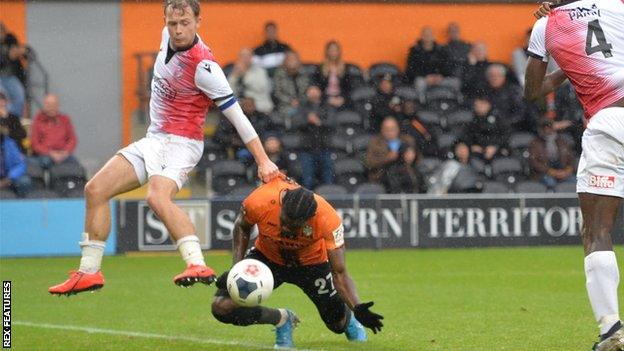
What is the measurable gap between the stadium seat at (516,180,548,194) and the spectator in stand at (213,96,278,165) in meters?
4.16

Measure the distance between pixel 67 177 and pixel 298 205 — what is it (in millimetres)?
11916

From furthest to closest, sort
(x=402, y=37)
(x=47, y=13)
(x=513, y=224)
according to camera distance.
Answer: (x=402, y=37) → (x=47, y=13) → (x=513, y=224)

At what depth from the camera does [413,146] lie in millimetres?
21844

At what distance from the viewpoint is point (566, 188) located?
22.0 metres

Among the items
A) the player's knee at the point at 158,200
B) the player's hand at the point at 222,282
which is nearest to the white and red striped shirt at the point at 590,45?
the player's hand at the point at 222,282

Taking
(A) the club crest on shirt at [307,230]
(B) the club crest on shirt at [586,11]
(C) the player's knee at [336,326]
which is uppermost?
(B) the club crest on shirt at [586,11]

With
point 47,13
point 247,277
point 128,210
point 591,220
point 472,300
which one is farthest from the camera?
point 47,13

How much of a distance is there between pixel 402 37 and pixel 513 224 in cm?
629

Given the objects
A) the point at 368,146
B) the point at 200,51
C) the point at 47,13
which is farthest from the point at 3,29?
the point at 200,51

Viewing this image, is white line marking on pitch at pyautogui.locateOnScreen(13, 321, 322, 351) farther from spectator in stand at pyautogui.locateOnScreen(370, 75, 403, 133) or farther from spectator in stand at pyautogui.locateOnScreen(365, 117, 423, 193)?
spectator in stand at pyautogui.locateOnScreen(370, 75, 403, 133)

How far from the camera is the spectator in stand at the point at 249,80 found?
22.3m

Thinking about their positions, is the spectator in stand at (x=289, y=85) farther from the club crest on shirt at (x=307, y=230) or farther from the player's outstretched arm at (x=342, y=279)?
the player's outstretched arm at (x=342, y=279)

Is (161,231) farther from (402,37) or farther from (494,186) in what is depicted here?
(402,37)

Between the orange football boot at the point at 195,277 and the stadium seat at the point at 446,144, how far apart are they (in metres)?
13.6
